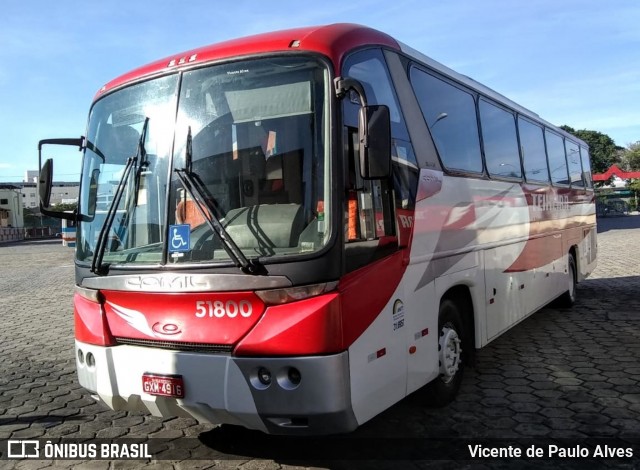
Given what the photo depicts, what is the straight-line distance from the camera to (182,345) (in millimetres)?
3674

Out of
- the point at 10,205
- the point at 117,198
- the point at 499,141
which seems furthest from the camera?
the point at 10,205

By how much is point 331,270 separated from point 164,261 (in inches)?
45.6

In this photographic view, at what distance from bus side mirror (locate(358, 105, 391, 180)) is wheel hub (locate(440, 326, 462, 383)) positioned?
79.0 inches

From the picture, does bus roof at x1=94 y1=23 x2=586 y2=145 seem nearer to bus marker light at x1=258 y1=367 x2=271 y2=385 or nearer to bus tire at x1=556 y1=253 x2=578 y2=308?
bus marker light at x1=258 y1=367 x2=271 y2=385

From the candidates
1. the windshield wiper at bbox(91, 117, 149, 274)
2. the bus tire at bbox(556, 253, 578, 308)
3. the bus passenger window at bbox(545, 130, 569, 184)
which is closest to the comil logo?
the windshield wiper at bbox(91, 117, 149, 274)

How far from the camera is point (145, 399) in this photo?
149 inches

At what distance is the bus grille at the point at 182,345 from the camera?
11.6 ft

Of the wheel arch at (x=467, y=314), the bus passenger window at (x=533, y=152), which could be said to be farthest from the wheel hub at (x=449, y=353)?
the bus passenger window at (x=533, y=152)

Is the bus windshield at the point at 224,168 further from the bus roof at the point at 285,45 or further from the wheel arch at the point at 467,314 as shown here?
the wheel arch at the point at 467,314

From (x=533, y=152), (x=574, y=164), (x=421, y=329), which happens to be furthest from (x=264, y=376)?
(x=574, y=164)

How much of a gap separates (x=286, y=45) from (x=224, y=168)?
2.97 ft

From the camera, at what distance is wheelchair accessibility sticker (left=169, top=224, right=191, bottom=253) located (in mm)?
3758

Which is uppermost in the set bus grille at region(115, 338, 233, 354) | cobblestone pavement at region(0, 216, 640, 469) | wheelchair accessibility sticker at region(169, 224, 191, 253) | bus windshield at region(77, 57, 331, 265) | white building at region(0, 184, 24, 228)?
white building at region(0, 184, 24, 228)

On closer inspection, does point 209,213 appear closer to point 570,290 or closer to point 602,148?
point 570,290
